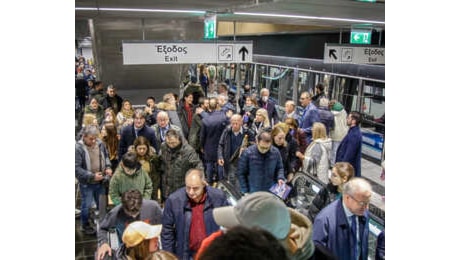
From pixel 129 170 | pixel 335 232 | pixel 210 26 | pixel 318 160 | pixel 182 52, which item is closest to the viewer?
pixel 335 232

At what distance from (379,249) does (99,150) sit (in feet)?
11.9

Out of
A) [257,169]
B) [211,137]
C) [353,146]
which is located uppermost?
[211,137]

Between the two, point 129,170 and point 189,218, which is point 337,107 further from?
point 189,218

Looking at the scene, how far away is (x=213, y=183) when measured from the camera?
7.20 metres

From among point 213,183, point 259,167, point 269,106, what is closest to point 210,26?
point 269,106

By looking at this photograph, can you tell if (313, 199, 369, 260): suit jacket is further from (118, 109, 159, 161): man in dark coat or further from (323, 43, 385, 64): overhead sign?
(323, 43, 385, 64): overhead sign

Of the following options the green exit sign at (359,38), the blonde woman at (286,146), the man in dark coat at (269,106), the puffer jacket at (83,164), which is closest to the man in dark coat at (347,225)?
the blonde woman at (286,146)

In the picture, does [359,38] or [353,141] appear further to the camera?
[359,38]

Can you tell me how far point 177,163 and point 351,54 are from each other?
7.01 metres

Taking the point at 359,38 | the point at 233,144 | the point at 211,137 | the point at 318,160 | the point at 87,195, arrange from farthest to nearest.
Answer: the point at 359,38 → the point at 211,137 → the point at 233,144 → the point at 87,195 → the point at 318,160

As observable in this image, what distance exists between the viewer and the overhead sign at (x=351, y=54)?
10570 millimetres

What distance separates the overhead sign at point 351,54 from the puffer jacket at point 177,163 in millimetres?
6370

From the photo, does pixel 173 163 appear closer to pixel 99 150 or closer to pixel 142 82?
pixel 99 150

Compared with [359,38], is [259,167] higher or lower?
lower
